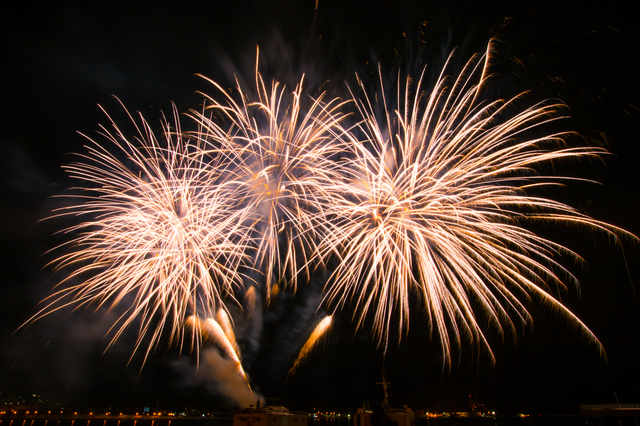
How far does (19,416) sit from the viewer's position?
82.4 meters

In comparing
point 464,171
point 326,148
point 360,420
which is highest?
point 326,148

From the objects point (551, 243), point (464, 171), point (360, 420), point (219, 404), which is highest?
point (464, 171)

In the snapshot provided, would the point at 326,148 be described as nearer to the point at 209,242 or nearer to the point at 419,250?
the point at 419,250

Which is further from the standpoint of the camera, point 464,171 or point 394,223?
point 394,223

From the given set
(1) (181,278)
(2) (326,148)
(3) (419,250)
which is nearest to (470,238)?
(3) (419,250)

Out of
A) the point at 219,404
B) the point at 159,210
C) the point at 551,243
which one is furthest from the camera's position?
the point at 219,404

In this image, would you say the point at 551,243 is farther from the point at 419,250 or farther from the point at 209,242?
the point at 209,242

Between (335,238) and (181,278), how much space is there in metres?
8.65

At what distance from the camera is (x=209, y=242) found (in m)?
17.4

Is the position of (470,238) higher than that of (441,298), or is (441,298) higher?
(470,238)

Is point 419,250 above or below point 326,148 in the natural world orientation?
below

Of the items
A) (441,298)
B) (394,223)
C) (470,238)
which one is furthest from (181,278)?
(470,238)

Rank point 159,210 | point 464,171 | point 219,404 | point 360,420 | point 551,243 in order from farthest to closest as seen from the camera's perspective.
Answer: point 219,404 → point 360,420 → point 159,210 → point 464,171 → point 551,243

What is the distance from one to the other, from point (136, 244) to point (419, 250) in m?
14.4
